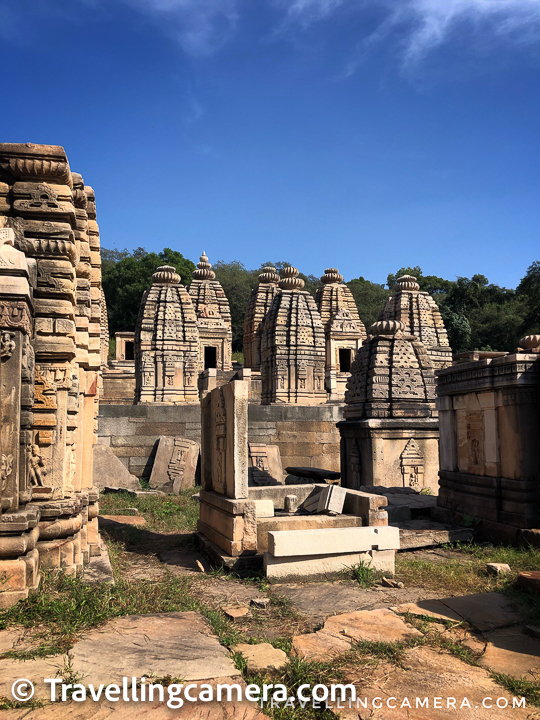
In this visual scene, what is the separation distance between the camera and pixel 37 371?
470cm

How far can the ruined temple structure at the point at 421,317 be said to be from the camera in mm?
25172

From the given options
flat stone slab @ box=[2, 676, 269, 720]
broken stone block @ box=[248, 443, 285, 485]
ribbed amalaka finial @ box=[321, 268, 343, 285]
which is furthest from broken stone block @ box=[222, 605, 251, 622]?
ribbed amalaka finial @ box=[321, 268, 343, 285]

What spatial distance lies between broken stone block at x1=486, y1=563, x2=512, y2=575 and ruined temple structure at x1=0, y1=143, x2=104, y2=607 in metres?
3.72

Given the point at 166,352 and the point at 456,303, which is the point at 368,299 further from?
the point at 166,352

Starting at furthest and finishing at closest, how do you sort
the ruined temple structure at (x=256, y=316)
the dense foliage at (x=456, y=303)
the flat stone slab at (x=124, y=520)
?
the dense foliage at (x=456, y=303), the ruined temple structure at (x=256, y=316), the flat stone slab at (x=124, y=520)

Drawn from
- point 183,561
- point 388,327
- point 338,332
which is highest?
point 338,332

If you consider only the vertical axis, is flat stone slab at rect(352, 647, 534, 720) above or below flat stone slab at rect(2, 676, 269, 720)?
below

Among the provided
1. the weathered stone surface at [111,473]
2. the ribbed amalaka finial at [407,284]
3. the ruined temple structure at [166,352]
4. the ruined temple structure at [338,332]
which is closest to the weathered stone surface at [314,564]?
the weathered stone surface at [111,473]

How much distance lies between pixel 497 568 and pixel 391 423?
4.66 meters

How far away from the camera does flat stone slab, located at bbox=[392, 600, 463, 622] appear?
163 inches

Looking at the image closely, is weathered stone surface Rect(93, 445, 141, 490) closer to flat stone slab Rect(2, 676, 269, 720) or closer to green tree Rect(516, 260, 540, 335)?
flat stone slab Rect(2, 676, 269, 720)

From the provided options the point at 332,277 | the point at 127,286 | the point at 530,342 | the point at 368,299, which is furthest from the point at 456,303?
the point at 530,342

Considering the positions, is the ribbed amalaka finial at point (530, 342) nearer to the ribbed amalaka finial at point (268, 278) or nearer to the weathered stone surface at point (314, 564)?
the weathered stone surface at point (314, 564)

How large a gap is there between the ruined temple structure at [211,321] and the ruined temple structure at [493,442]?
66.6ft
